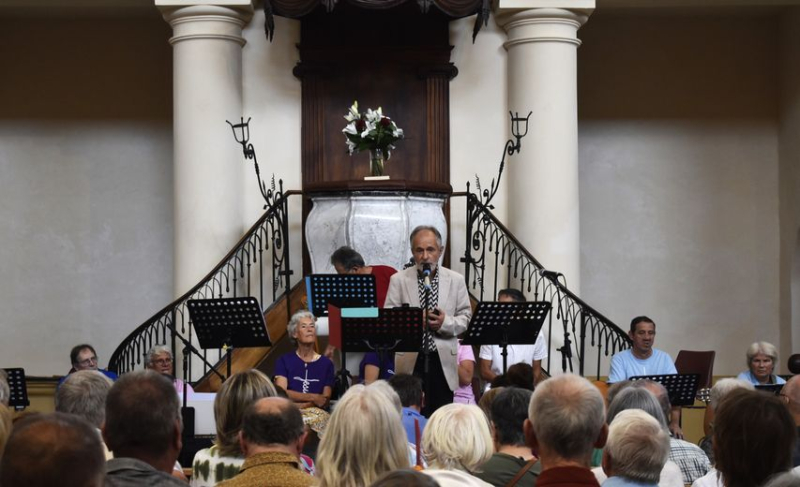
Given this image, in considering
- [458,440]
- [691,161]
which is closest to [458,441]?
[458,440]

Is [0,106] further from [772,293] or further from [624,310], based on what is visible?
[772,293]

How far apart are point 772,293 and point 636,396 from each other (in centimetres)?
981

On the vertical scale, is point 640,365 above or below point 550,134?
below

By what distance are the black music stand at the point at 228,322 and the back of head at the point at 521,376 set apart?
210 cm

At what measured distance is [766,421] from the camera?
414 centimetres

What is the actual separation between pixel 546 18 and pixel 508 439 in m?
8.40

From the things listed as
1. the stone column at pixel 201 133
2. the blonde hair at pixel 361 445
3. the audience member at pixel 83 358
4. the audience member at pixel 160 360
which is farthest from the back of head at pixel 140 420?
the stone column at pixel 201 133

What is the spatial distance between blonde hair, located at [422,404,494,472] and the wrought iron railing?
6745 millimetres

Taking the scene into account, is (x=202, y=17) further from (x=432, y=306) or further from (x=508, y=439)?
(x=508, y=439)

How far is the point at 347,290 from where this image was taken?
9.04 metres

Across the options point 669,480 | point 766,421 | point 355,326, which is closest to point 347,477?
point 766,421

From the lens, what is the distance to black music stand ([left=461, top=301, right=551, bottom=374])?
870 centimetres

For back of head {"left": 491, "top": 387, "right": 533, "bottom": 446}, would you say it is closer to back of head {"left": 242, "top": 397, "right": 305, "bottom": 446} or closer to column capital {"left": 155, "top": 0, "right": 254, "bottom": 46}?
back of head {"left": 242, "top": 397, "right": 305, "bottom": 446}

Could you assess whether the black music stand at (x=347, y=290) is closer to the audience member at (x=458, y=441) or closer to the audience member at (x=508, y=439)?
the audience member at (x=508, y=439)
